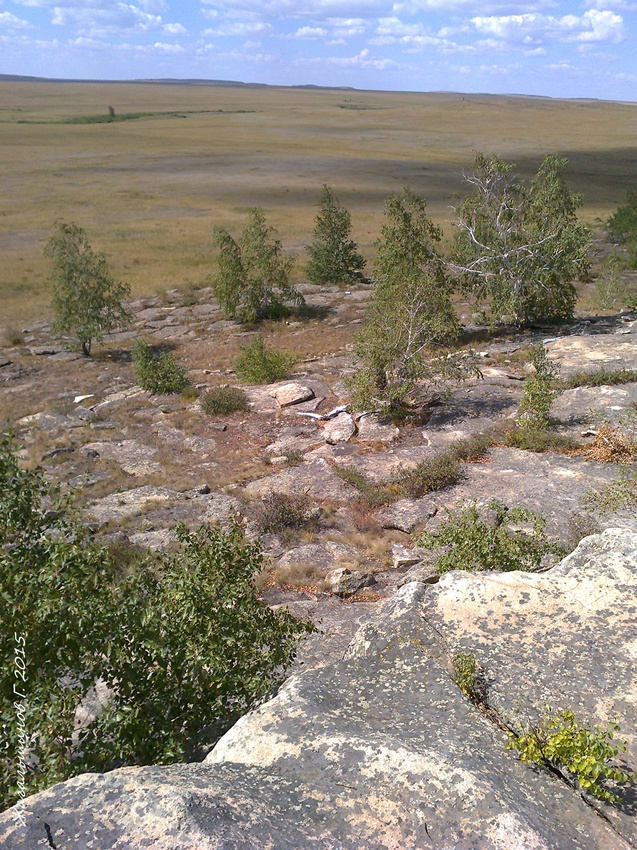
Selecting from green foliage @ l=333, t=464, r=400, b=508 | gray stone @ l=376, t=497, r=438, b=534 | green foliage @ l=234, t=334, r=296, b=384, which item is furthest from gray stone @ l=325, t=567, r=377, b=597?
green foliage @ l=234, t=334, r=296, b=384

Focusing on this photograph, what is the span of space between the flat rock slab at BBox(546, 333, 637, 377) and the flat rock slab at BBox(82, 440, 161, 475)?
35.8ft

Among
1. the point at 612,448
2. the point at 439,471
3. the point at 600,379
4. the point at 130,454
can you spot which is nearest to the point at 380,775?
the point at 439,471

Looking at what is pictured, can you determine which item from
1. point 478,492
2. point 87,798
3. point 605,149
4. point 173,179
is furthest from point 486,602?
point 605,149

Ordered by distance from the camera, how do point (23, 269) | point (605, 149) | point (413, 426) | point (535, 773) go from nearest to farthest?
point (535, 773)
point (413, 426)
point (23, 269)
point (605, 149)

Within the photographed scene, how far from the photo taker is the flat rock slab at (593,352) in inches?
719

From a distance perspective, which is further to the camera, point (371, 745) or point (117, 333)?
point (117, 333)

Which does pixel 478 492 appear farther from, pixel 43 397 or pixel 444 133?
pixel 444 133

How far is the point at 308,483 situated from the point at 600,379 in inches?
318

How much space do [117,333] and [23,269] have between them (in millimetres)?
13027

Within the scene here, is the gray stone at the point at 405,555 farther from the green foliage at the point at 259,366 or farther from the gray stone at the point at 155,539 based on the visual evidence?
the green foliage at the point at 259,366

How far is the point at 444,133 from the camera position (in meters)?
140

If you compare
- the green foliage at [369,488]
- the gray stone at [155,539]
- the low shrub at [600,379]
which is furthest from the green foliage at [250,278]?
the gray stone at [155,539]

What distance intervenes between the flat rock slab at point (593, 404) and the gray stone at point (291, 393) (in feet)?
23.1

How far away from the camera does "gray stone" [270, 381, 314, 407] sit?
780 inches
